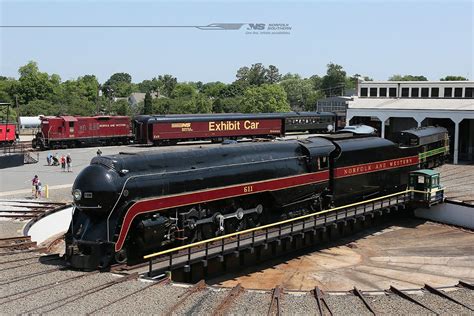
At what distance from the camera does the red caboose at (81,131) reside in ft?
175

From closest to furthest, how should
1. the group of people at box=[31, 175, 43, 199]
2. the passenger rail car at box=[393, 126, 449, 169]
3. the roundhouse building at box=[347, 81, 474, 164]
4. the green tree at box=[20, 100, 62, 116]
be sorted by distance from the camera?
the group of people at box=[31, 175, 43, 199]
the passenger rail car at box=[393, 126, 449, 169]
the roundhouse building at box=[347, 81, 474, 164]
the green tree at box=[20, 100, 62, 116]

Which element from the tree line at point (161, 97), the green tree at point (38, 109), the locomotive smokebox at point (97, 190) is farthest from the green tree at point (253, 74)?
the locomotive smokebox at point (97, 190)

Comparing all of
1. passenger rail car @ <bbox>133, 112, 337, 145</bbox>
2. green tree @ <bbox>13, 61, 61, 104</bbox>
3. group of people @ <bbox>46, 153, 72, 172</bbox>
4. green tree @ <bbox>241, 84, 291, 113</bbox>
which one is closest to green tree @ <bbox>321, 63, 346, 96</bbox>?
green tree @ <bbox>241, 84, 291, 113</bbox>

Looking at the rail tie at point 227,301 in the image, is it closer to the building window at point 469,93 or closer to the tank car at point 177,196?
the tank car at point 177,196

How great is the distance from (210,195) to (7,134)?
36365 millimetres

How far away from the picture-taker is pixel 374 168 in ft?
92.7

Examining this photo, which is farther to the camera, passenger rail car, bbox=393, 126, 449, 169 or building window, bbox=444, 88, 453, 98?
building window, bbox=444, 88, 453, 98

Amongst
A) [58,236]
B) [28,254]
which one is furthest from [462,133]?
[28,254]

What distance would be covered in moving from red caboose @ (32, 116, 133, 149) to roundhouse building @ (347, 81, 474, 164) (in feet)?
81.8

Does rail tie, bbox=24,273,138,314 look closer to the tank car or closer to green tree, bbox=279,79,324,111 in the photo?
the tank car

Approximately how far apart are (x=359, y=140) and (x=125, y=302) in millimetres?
17987

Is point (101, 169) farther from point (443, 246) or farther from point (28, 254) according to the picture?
point (443, 246)

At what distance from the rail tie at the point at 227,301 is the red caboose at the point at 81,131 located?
42.5 metres

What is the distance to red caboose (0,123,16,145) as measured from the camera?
48.4 metres
